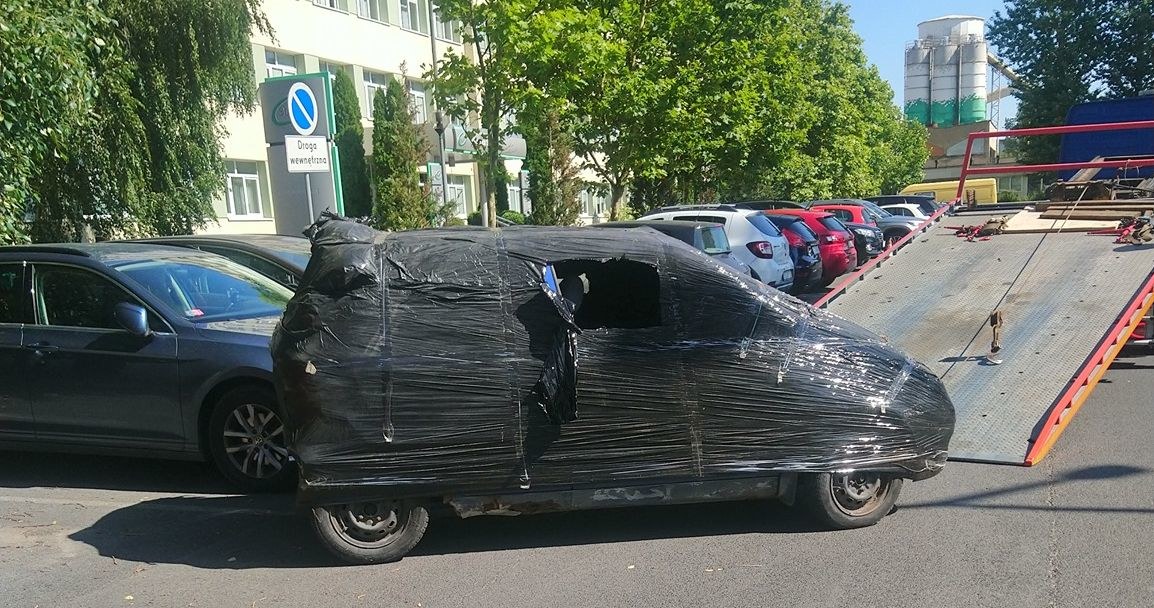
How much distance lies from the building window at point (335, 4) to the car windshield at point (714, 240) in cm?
1841

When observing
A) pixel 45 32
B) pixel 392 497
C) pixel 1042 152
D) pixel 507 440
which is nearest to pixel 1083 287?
pixel 507 440

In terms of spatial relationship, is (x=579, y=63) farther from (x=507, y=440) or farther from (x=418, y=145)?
(x=507, y=440)

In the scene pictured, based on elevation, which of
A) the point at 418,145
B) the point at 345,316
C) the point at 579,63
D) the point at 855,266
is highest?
the point at 579,63

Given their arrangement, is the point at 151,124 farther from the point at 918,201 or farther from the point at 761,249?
the point at 918,201

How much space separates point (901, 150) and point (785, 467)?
190ft

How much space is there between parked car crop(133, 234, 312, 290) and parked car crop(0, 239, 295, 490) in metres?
1.54

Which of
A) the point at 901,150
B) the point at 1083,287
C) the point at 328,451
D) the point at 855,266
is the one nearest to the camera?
the point at 328,451

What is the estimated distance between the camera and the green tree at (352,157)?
2772 cm

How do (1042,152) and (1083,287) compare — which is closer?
(1083,287)

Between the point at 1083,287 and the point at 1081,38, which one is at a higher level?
the point at 1081,38

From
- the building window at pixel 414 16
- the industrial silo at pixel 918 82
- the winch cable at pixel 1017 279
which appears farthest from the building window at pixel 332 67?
the industrial silo at pixel 918 82

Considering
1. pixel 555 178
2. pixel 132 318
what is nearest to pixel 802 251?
pixel 555 178

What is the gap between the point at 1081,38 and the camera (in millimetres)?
30938

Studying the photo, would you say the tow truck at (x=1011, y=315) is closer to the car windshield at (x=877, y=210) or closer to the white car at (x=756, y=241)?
the white car at (x=756, y=241)
